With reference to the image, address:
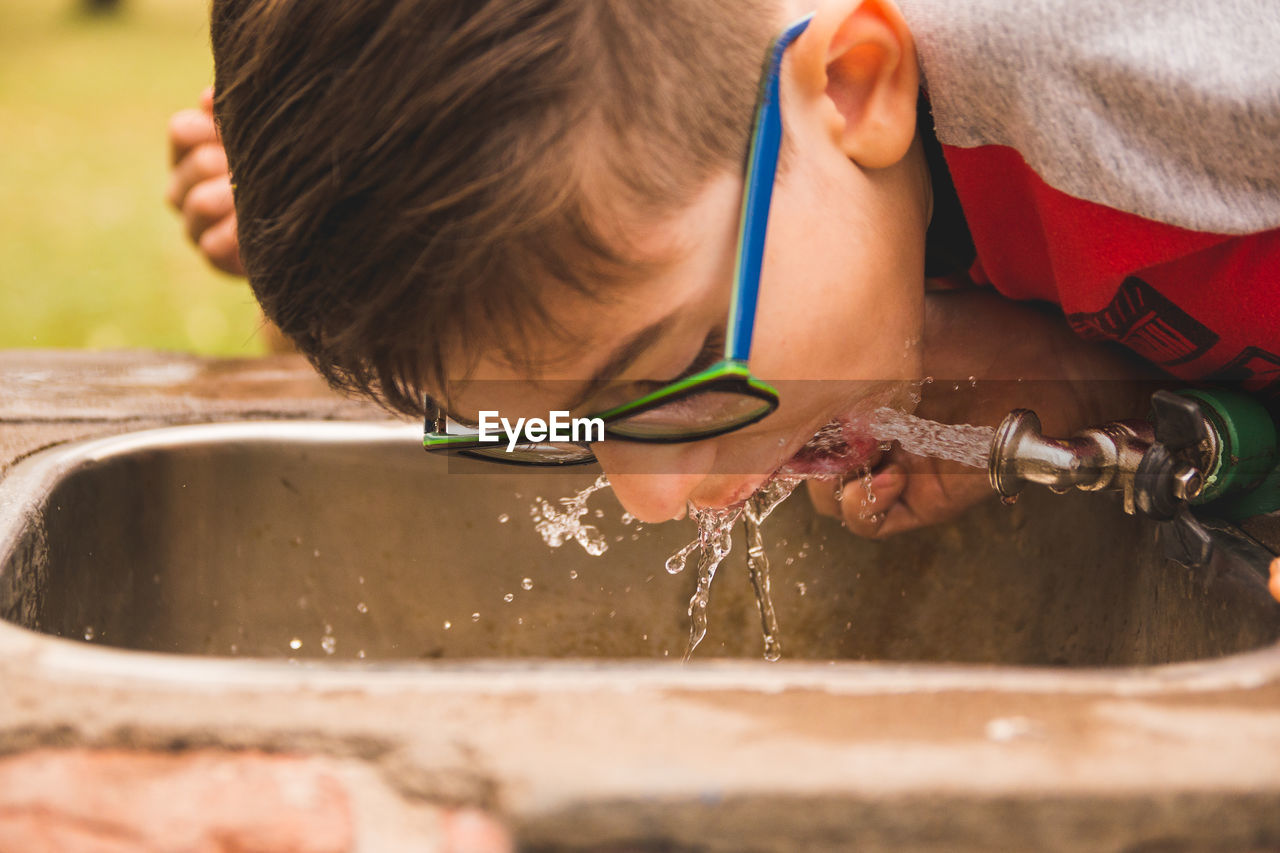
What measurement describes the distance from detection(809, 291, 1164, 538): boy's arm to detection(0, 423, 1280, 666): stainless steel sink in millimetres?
37

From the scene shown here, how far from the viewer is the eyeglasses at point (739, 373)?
60cm

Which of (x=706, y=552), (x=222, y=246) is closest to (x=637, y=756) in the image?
(x=706, y=552)

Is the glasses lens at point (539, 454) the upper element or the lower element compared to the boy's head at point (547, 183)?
lower

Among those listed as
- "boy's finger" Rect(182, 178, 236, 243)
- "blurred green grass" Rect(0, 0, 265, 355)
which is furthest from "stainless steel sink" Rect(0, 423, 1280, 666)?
"blurred green grass" Rect(0, 0, 265, 355)

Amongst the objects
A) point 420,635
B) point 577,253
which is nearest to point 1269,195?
point 577,253

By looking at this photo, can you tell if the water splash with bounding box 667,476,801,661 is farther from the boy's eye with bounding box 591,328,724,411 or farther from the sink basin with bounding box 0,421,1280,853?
the boy's eye with bounding box 591,328,724,411

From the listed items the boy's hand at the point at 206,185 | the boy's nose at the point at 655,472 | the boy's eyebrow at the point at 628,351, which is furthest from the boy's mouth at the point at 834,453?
the boy's hand at the point at 206,185

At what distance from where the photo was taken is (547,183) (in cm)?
53

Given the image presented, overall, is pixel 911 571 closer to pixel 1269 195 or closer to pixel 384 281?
pixel 1269 195

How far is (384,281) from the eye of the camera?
0.55 metres

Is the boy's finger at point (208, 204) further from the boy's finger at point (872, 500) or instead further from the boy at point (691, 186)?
the boy's finger at point (872, 500)

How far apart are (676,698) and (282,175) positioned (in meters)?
0.32

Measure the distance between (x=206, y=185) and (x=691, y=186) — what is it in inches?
27.2

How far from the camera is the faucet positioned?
64cm
